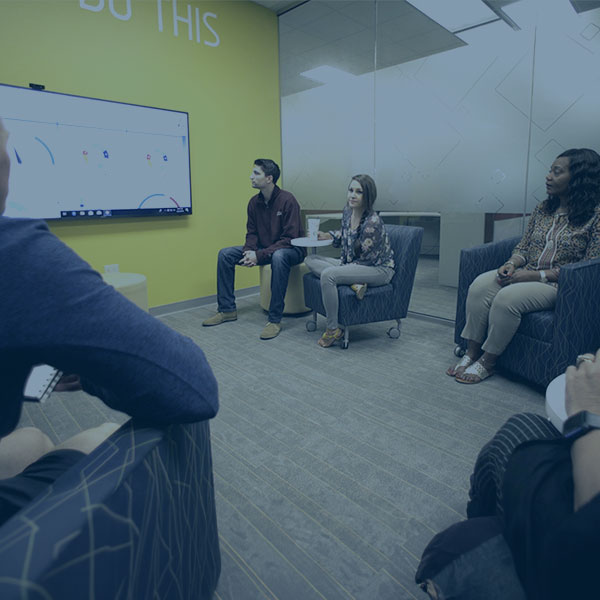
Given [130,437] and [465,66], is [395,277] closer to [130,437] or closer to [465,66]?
[465,66]

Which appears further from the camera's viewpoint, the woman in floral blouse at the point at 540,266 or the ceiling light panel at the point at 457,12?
the ceiling light panel at the point at 457,12

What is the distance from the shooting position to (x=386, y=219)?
12.7 ft

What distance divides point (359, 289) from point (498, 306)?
91 centimetres

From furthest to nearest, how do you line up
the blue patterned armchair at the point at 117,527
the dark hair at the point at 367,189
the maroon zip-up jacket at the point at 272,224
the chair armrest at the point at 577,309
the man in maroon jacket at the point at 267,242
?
the maroon zip-up jacket at the point at 272,224
the man in maroon jacket at the point at 267,242
the dark hair at the point at 367,189
the chair armrest at the point at 577,309
the blue patterned armchair at the point at 117,527

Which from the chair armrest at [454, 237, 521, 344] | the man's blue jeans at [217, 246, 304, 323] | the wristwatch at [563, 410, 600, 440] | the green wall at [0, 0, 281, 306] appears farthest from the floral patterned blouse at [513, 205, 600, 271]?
the green wall at [0, 0, 281, 306]

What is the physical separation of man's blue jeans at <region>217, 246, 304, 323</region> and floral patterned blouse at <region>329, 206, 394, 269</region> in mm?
543

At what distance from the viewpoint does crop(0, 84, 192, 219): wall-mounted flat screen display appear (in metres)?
2.85

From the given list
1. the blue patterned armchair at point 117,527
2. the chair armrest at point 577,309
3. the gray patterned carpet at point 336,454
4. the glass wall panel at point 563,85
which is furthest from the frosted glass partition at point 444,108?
the blue patterned armchair at point 117,527

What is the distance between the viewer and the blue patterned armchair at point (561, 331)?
2016mm

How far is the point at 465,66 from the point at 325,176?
1.51 meters

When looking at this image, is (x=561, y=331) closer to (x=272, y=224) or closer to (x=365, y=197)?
(x=365, y=197)

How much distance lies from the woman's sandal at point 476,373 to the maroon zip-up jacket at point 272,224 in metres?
1.77

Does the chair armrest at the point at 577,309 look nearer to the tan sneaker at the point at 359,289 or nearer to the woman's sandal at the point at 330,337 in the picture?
the tan sneaker at the point at 359,289

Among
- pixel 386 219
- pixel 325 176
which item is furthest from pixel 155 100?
pixel 386 219
